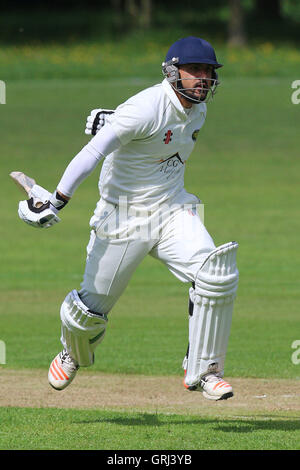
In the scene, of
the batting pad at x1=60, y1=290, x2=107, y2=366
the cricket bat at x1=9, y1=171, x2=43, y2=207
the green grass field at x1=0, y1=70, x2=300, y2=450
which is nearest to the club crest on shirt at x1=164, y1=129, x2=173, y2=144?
the cricket bat at x1=9, y1=171, x2=43, y2=207

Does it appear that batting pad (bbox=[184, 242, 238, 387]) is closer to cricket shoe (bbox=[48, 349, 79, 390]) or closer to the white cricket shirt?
the white cricket shirt

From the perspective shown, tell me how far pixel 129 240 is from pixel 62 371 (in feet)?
2.93

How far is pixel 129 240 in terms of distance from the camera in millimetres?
5512

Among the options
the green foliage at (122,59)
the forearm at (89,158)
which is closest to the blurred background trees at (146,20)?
the green foliage at (122,59)

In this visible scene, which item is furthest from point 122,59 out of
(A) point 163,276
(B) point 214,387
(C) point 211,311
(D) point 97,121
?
(B) point 214,387

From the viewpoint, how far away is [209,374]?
5348 millimetres

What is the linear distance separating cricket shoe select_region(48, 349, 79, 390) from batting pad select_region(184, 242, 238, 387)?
74 cm

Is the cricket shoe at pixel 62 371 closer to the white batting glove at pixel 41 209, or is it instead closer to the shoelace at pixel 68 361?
the shoelace at pixel 68 361

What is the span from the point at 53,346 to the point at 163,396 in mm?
1909

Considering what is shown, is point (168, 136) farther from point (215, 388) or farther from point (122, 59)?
point (122, 59)

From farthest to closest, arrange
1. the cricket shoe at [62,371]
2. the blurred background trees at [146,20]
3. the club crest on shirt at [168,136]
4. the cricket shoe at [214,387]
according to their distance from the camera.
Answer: the blurred background trees at [146,20], the cricket shoe at [62,371], the club crest on shirt at [168,136], the cricket shoe at [214,387]

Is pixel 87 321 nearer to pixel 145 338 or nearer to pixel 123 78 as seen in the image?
pixel 145 338

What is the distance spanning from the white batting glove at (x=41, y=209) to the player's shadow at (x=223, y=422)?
117cm

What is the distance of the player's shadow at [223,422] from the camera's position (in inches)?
212
